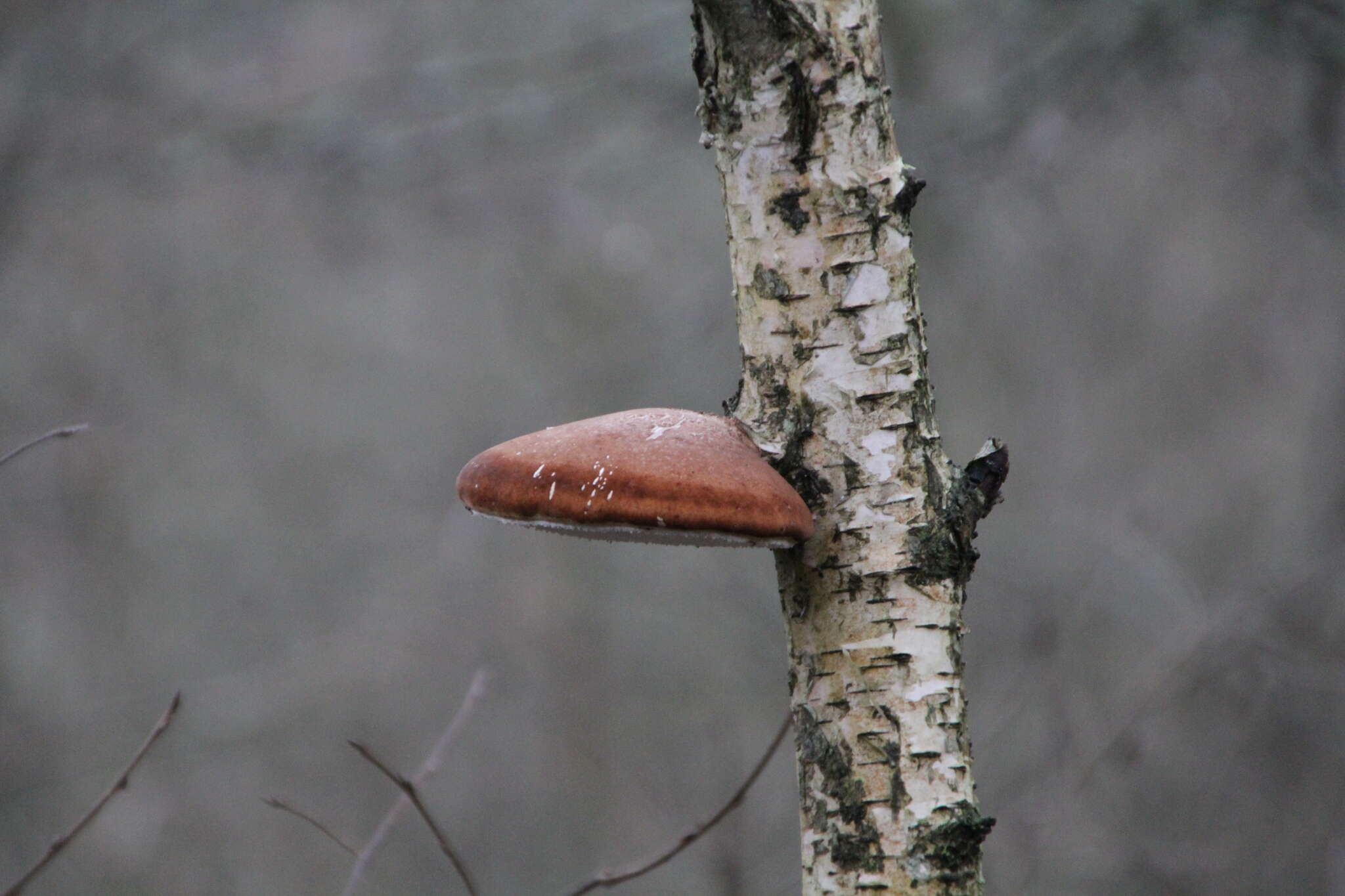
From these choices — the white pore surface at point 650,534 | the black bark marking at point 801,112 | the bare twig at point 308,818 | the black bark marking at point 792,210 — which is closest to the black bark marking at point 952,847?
the white pore surface at point 650,534

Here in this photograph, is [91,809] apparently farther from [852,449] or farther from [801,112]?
[801,112]

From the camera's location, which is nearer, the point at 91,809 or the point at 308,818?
the point at 91,809

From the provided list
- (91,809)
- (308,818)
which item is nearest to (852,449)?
(308,818)

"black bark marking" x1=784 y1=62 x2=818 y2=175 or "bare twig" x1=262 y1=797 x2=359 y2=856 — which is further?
"black bark marking" x1=784 y1=62 x2=818 y2=175

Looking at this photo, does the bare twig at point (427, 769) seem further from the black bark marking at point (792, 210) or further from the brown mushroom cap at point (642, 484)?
the black bark marking at point (792, 210)

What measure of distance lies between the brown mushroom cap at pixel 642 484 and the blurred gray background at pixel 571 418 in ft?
8.44

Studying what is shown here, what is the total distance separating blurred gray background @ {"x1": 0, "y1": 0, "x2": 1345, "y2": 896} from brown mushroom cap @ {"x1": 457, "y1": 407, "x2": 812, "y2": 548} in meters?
2.57

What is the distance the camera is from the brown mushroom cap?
1598 mm

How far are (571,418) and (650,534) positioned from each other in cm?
782

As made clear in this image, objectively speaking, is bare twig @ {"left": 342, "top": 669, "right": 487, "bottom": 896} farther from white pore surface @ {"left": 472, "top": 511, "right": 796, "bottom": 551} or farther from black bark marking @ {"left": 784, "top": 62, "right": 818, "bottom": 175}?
black bark marking @ {"left": 784, "top": 62, "right": 818, "bottom": 175}

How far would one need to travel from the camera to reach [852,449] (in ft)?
5.97

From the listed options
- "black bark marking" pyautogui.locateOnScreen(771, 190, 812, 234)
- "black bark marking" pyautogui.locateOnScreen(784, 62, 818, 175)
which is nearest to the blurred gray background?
"black bark marking" pyautogui.locateOnScreen(771, 190, 812, 234)

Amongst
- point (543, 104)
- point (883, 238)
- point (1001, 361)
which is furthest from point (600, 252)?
point (883, 238)

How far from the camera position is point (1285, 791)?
20.1 ft
